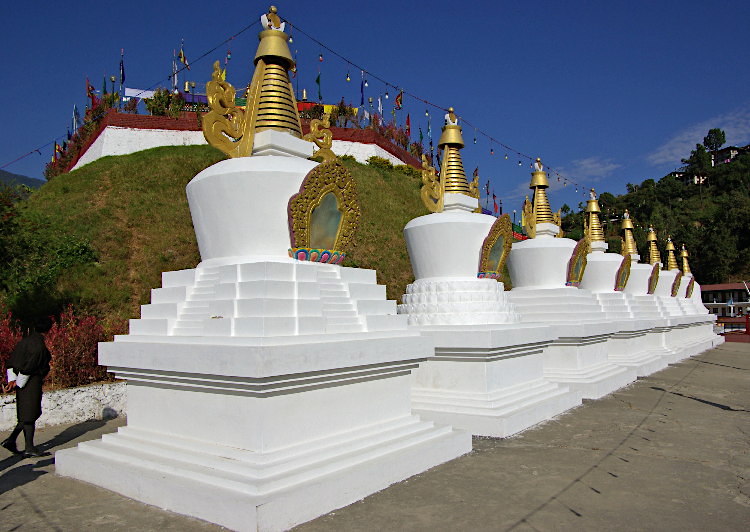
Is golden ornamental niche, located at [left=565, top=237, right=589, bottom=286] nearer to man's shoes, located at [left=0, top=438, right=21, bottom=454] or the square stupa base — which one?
the square stupa base

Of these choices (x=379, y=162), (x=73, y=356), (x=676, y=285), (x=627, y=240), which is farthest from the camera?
(x=379, y=162)

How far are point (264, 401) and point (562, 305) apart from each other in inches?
294

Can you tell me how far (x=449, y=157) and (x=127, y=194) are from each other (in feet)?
65.8

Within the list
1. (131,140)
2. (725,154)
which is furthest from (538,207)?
(725,154)

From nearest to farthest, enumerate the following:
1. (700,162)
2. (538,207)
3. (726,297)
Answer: (538,207)
(726,297)
(700,162)

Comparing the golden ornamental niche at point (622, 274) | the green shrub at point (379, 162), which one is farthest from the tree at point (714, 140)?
the golden ornamental niche at point (622, 274)

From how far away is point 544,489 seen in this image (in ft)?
15.9

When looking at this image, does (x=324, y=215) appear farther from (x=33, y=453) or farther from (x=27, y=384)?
(x=33, y=453)

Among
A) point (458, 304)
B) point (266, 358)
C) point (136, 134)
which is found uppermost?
point (136, 134)

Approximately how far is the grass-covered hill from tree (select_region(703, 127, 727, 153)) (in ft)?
245

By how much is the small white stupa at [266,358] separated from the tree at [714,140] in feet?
325

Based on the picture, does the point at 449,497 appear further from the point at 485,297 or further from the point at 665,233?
the point at 665,233

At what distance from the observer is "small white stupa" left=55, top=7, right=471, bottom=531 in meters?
4.25

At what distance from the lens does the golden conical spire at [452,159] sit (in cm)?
888
